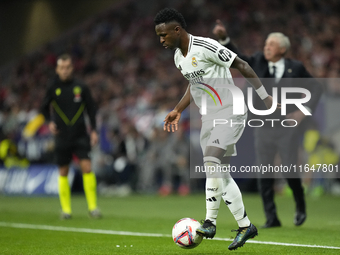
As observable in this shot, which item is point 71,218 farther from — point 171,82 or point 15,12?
point 15,12

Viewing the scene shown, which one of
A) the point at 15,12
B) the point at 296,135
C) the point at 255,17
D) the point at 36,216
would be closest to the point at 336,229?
the point at 296,135

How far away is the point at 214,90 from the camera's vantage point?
5137 millimetres

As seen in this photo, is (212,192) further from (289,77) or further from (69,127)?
(69,127)

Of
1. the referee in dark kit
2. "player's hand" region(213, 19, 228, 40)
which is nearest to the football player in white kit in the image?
"player's hand" region(213, 19, 228, 40)

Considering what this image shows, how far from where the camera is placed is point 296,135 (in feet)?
24.1

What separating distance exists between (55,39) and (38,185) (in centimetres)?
1269

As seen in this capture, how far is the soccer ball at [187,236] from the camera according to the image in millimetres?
4895

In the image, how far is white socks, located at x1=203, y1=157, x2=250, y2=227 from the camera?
5.01 meters

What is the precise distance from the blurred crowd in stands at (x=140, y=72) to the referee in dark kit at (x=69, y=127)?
5.97 m

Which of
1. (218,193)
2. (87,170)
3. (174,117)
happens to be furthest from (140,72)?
(218,193)

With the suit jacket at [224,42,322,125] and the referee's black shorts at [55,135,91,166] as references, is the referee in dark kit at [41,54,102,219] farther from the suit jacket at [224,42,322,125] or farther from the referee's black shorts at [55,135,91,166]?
the suit jacket at [224,42,322,125]

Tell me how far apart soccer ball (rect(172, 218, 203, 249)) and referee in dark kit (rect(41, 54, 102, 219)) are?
384 cm

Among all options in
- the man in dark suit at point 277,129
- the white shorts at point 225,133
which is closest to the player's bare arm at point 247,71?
the white shorts at point 225,133

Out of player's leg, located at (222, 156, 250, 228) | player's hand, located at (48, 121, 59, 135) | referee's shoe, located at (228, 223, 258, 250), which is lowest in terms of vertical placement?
referee's shoe, located at (228, 223, 258, 250)
